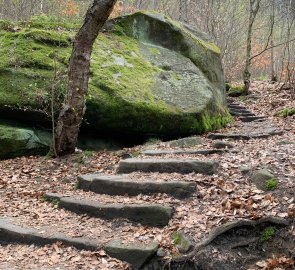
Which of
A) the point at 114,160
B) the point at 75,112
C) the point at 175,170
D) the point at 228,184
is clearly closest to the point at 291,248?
the point at 228,184

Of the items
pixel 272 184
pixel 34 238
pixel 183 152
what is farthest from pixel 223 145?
pixel 34 238

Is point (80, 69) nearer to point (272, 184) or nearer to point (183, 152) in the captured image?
point (183, 152)

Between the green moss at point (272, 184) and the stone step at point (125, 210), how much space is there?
143cm

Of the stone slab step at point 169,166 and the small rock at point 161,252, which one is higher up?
the stone slab step at point 169,166

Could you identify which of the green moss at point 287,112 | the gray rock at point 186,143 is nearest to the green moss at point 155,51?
the gray rock at point 186,143

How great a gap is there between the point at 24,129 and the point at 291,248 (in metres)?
6.44

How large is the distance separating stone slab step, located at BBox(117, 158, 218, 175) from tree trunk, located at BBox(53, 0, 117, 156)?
5.46 feet

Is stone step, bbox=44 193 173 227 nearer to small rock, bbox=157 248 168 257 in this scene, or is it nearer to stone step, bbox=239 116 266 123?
small rock, bbox=157 248 168 257

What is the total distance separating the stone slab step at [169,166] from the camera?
20.4 ft

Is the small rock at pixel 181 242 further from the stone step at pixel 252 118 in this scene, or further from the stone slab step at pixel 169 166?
the stone step at pixel 252 118

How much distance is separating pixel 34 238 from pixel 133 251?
4.92ft

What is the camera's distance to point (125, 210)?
213 inches

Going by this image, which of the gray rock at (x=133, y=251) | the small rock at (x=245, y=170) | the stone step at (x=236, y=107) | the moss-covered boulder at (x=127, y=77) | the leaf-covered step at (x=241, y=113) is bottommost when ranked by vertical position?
the gray rock at (x=133, y=251)

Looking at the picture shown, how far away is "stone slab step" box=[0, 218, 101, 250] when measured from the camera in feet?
16.1
